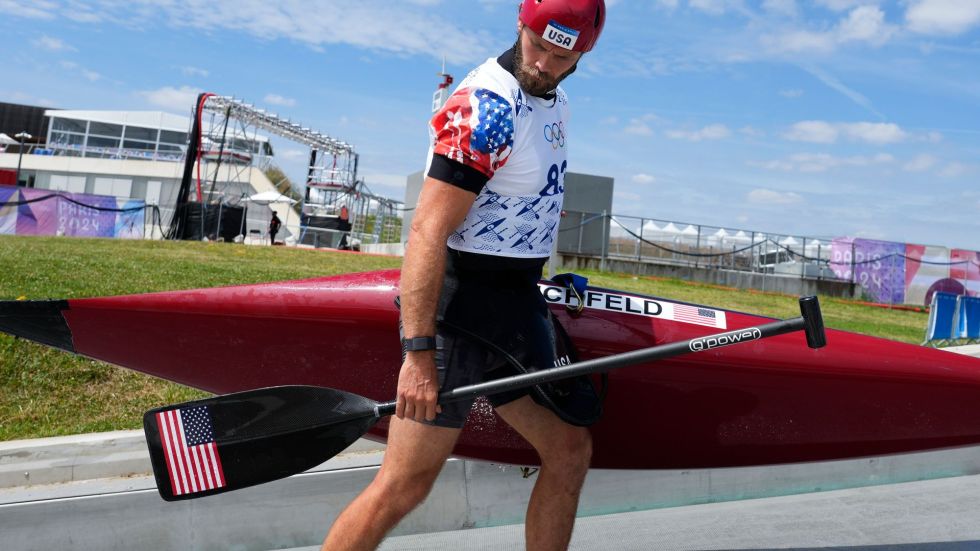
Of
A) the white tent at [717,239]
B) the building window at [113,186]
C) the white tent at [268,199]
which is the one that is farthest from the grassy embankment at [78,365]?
the building window at [113,186]

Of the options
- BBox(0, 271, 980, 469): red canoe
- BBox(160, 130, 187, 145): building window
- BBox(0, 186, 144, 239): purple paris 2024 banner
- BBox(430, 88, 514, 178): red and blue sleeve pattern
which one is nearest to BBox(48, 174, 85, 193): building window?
BBox(160, 130, 187, 145): building window

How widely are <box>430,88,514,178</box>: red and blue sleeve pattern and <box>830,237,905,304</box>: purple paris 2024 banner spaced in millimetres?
21206

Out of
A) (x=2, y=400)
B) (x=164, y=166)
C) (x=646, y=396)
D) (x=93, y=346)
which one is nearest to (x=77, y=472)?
(x=93, y=346)

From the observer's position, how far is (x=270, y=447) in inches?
96.0

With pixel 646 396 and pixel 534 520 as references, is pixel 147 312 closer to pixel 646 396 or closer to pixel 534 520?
pixel 534 520

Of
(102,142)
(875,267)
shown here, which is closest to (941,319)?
(875,267)

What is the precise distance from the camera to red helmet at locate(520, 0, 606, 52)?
6.87 feet

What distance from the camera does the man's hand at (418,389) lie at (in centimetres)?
201

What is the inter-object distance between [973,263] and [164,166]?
4286cm

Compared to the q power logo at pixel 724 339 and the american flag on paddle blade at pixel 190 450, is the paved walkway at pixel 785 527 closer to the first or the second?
the american flag on paddle blade at pixel 190 450

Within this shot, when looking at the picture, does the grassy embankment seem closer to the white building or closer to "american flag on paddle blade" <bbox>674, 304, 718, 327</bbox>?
"american flag on paddle blade" <bbox>674, 304, 718, 327</bbox>

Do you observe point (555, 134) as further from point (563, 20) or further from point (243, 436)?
point (243, 436)

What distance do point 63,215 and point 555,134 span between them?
22.5 m

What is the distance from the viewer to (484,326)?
2.19 meters
